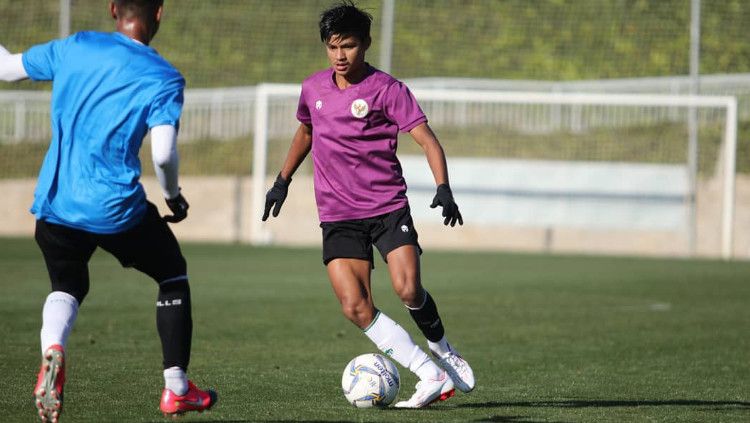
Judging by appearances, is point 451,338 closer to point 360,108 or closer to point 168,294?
point 360,108

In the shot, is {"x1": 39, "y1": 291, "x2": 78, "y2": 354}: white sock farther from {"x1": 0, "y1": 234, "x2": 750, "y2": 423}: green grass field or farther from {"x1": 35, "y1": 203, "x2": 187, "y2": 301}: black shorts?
{"x1": 0, "y1": 234, "x2": 750, "y2": 423}: green grass field

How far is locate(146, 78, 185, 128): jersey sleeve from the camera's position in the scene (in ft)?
16.6

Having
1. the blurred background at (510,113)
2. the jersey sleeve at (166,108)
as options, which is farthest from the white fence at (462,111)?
the jersey sleeve at (166,108)

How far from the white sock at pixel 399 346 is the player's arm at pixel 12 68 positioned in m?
2.17

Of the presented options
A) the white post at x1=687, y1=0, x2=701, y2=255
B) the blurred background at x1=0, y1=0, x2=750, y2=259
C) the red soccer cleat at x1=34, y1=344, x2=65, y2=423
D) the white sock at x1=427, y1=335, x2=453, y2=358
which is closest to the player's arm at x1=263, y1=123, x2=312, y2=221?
the white sock at x1=427, y1=335, x2=453, y2=358

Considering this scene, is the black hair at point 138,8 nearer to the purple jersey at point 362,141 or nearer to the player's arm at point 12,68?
the player's arm at point 12,68

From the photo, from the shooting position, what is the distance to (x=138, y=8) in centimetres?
524

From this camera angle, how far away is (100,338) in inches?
352

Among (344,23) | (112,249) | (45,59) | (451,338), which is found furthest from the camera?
(451,338)

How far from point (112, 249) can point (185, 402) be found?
724 millimetres

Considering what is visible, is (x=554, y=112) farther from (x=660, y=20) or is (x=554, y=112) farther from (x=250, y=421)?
(x=250, y=421)

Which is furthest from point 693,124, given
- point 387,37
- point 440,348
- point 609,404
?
point 440,348

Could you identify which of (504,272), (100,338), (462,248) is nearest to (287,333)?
(100,338)

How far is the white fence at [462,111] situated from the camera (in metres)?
23.2
